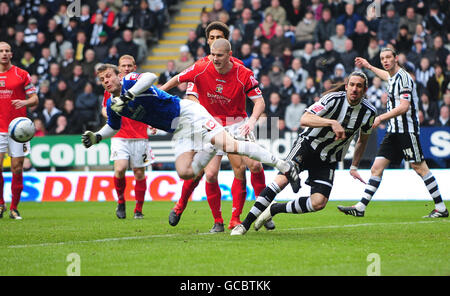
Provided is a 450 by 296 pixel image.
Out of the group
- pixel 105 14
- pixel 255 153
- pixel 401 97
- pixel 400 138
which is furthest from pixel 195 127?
pixel 105 14

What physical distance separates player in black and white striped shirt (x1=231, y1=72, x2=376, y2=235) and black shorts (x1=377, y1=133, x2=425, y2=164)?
279 centimetres

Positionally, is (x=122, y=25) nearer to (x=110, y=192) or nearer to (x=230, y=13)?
(x=230, y=13)

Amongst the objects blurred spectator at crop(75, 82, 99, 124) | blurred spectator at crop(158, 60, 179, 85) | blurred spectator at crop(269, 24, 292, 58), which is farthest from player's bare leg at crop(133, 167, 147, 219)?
blurred spectator at crop(269, 24, 292, 58)

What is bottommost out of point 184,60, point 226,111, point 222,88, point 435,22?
point 184,60

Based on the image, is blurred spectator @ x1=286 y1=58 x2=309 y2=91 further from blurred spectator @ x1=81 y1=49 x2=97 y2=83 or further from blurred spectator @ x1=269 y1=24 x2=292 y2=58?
blurred spectator @ x1=81 y1=49 x2=97 y2=83

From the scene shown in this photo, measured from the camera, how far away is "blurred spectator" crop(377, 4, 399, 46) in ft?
61.8

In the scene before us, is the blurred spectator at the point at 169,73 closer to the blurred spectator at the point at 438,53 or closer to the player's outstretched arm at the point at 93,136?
the blurred spectator at the point at 438,53

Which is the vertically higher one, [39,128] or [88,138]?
[88,138]

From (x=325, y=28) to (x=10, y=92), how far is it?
10.1m

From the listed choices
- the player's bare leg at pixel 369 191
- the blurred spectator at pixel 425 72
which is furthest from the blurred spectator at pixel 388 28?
the player's bare leg at pixel 369 191

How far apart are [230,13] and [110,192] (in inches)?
280

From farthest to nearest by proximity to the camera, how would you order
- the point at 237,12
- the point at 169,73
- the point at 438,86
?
the point at 237,12 < the point at 169,73 < the point at 438,86

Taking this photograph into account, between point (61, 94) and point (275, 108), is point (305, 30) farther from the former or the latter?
point (61, 94)

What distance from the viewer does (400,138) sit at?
1142 cm
